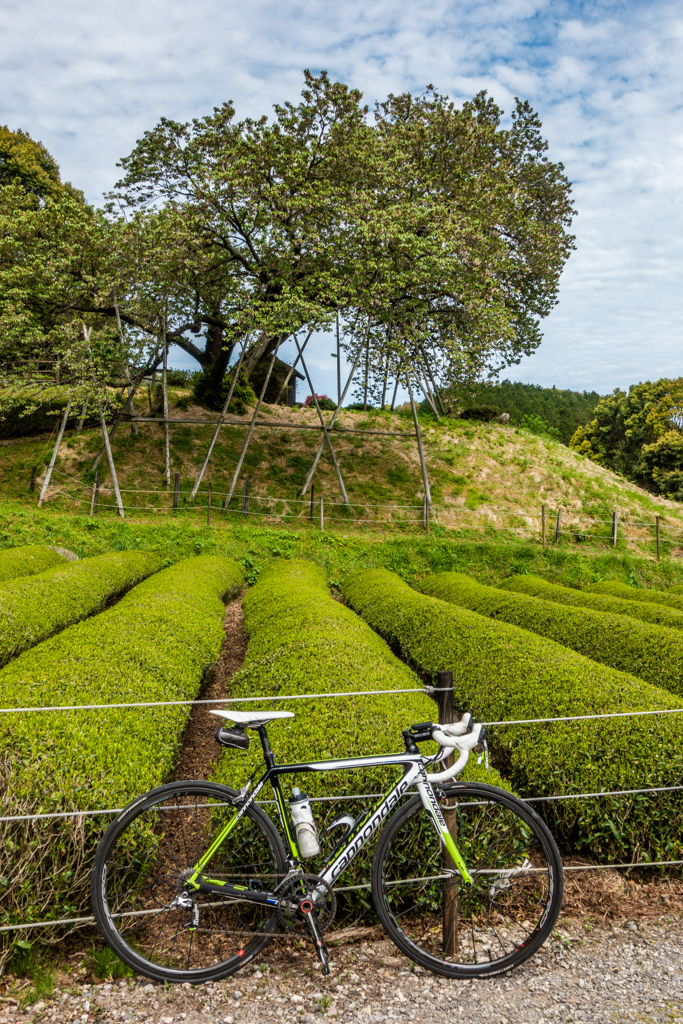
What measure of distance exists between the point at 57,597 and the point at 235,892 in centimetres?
756

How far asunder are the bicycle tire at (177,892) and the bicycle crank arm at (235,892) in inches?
2.8

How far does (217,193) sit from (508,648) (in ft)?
56.4

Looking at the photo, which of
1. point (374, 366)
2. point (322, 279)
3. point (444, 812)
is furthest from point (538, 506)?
point (444, 812)

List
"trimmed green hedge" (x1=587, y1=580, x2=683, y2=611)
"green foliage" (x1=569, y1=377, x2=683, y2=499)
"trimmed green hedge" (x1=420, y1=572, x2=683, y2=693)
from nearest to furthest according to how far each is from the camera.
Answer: "trimmed green hedge" (x1=420, y1=572, x2=683, y2=693) → "trimmed green hedge" (x1=587, y1=580, x2=683, y2=611) → "green foliage" (x1=569, y1=377, x2=683, y2=499)

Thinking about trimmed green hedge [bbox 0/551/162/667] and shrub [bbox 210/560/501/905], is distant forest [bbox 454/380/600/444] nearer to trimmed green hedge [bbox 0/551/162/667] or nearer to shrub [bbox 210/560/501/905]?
trimmed green hedge [bbox 0/551/162/667]

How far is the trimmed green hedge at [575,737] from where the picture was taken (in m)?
3.85

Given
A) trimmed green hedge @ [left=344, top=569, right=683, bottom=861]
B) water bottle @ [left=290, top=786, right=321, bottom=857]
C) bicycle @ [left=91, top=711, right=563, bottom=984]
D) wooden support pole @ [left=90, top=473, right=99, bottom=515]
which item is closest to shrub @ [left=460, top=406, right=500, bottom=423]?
wooden support pole @ [left=90, top=473, right=99, bottom=515]

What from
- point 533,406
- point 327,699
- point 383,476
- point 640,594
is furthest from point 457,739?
point 533,406

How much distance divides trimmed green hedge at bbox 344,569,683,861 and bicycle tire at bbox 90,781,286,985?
2.27m

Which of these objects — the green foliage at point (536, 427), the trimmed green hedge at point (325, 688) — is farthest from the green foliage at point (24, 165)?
the trimmed green hedge at point (325, 688)

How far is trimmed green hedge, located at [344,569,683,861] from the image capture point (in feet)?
12.6

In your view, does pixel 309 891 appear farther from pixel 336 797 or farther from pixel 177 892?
pixel 177 892

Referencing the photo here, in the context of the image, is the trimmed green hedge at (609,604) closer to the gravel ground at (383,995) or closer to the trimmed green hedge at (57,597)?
the gravel ground at (383,995)

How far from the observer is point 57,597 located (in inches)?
353
